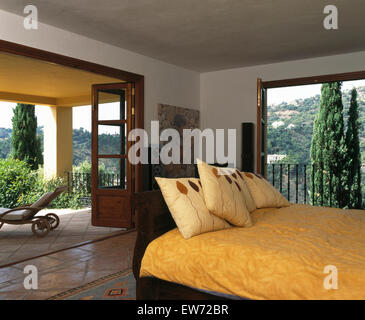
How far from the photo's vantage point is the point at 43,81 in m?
7.18

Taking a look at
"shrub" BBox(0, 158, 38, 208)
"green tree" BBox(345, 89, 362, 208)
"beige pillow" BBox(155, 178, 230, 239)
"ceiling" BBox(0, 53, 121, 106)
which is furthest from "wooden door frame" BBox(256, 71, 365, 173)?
"shrub" BBox(0, 158, 38, 208)

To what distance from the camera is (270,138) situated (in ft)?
30.9

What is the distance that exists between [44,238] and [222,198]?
340cm

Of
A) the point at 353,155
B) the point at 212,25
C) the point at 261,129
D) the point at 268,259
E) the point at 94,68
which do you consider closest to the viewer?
the point at 268,259

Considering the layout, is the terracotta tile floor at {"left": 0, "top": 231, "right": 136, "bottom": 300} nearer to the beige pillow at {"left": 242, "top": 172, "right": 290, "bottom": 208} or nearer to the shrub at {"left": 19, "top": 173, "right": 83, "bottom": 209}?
the beige pillow at {"left": 242, "top": 172, "right": 290, "bottom": 208}

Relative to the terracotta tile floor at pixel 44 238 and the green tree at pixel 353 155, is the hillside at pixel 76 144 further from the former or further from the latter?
the green tree at pixel 353 155

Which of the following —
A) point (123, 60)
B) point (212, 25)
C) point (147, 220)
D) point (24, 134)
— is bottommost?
point (147, 220)

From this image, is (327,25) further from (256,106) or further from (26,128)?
(26,128)

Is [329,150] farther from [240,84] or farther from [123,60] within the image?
[123,60]

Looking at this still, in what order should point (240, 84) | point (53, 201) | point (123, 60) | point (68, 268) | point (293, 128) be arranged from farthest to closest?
point (293, 128), point (53, 201), point (240, 84), point (123, 60), point (68, 268)

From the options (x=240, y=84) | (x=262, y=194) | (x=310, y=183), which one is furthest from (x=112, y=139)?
(x=310, y=183)

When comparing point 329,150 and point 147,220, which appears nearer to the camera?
point 147,220

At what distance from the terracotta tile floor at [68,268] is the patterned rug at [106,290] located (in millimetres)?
102

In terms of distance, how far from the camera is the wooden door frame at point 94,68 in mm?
3859
